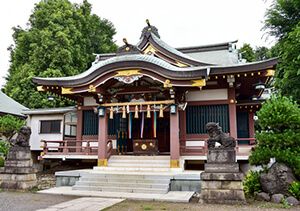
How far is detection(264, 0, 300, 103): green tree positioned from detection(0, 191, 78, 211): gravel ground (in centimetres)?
1219

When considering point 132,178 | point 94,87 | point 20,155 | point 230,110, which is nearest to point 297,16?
point 230,110

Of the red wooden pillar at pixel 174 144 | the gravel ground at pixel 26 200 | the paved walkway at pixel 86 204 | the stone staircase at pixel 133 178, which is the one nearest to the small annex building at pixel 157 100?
the red wooden pillar at pixel 174 144

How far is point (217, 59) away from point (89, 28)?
1850 cm

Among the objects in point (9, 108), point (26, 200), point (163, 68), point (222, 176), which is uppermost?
point (163, 68)

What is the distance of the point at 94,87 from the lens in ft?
37.3

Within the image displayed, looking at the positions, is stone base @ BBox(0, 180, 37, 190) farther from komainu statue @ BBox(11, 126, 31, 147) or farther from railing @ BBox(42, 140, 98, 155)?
railing @ BBox(42, 140, 98, 155)

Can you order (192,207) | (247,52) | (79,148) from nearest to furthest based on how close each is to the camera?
(192,207) → (79,148) → (247,52)

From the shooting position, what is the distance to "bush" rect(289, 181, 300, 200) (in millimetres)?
7066

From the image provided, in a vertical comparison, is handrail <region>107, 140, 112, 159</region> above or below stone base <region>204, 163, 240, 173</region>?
above

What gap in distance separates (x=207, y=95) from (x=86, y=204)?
7311mm

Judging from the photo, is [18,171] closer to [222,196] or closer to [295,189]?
[222,196]

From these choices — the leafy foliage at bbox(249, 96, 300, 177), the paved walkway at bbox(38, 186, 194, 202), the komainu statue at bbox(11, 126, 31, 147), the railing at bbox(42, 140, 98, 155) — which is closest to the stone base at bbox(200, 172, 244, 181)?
the paved walkway at bbox(38, 186, 194, 202)

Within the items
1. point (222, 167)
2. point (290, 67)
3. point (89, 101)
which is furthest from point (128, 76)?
point (290, 67)

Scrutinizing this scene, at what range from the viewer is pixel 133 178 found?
9273 millimetres
